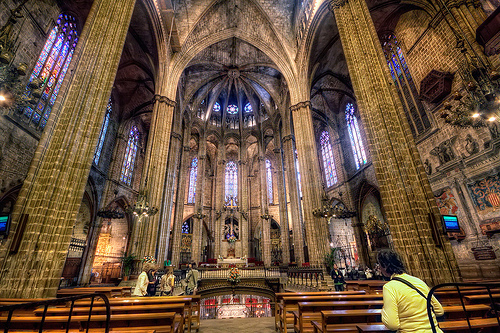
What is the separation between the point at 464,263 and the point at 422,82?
27.6ft

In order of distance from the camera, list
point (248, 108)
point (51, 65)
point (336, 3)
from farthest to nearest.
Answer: point (248, 108), point (51, 65), point (336, 3)

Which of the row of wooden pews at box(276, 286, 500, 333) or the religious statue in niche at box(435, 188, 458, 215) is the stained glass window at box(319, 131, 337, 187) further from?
the row of wooden pews at box(276, 286, 500, 333)

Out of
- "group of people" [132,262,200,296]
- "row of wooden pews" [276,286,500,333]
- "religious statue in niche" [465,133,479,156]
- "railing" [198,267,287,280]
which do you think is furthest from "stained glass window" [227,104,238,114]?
"row of wooden pews" [276,286,500,333]

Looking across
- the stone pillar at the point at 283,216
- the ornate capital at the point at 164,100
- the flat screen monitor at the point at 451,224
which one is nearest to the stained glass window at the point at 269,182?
the stone pillar at the point at 283,216

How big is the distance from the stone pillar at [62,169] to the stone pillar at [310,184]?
1086 cm

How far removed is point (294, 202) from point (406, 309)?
16.5 metres

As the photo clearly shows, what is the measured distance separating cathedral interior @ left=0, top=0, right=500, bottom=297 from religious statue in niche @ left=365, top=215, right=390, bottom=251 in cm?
11

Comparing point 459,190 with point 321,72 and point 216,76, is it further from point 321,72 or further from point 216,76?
point 216,76

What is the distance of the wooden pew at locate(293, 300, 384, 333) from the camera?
3.46 meters

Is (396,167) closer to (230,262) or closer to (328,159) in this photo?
(230,262)

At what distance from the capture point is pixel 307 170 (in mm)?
13883

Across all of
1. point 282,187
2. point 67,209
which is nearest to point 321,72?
point 282,187

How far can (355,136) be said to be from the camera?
61.3ft

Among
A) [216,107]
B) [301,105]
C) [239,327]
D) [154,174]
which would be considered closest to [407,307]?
[239,327]
